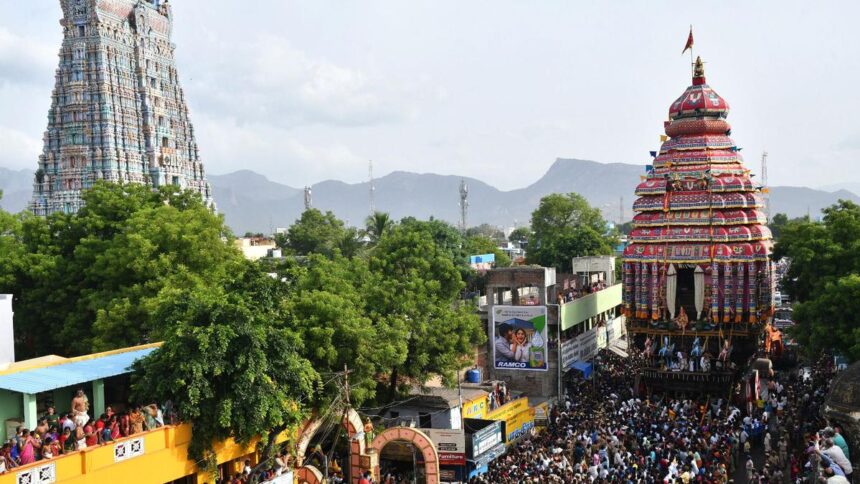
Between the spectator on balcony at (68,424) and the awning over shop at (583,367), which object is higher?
the spectator on balcony at (68,424)

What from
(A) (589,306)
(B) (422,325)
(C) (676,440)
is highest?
(B) (422,325)

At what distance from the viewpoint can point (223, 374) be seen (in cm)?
1880

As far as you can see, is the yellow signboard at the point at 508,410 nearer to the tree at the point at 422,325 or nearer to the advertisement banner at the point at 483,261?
the tree at the point at 422,325

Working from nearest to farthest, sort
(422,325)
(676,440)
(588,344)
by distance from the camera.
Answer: (676,440), (422,325), (588,344)

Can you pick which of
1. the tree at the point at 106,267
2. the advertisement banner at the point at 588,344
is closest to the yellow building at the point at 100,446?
the tree at the point at 106,267

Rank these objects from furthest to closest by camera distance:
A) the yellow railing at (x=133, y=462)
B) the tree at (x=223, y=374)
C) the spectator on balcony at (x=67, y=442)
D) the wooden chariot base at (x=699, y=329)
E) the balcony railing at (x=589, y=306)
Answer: the balcony railing at (x=589, y=306) < the wooden chariot base at (x=699, y=329) < the tree at (x=223, y=374) < the spectator on balcony at (x=67, y=442) < the yellow railing at (x=133, y=462)

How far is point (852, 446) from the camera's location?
43.9ft

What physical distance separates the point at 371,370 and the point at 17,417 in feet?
29.7

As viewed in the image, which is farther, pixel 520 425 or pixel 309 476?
pixel 520 425

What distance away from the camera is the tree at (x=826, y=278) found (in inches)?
1017

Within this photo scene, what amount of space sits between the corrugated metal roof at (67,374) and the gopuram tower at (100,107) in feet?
132

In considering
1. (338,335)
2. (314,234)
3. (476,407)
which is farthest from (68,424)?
(314,234)

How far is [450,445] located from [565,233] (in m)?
43.0

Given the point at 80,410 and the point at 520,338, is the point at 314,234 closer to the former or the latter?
the point at 520,338
